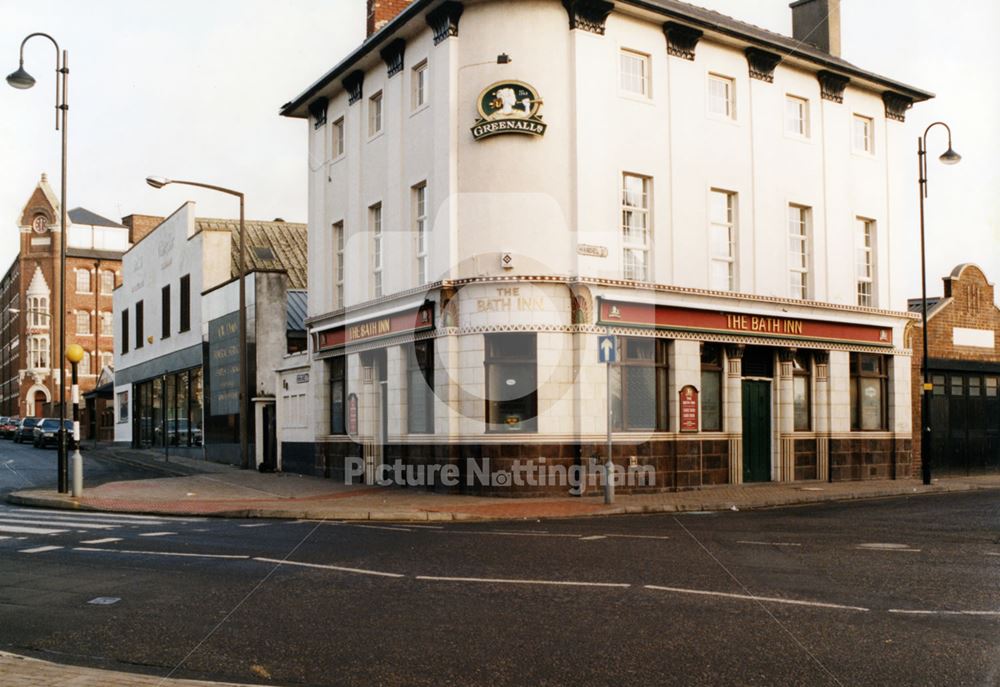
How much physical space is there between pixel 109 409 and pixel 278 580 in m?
58.7

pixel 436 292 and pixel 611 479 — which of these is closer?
pixel 611 479

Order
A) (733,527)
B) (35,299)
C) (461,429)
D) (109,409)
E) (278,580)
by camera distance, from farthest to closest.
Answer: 1. (35,299)
2. (109,409)
3. (461,429)
4. (733,527)
5. (278,580)

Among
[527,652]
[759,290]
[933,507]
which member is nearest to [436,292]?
[759,290]

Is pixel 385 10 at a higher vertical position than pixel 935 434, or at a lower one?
higher

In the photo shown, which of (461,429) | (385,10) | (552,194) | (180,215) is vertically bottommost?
(461,429)

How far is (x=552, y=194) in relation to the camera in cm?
2188

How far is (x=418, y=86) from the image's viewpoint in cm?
2411

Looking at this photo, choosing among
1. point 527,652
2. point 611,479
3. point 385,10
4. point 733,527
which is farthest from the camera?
point 385,10

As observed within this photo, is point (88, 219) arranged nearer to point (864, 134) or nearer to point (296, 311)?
point (296, 311)

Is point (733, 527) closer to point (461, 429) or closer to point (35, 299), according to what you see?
point (461, 429)

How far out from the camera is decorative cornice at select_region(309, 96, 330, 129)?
94.2ft

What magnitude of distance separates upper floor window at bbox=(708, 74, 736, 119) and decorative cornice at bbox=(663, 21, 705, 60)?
1.06 metres

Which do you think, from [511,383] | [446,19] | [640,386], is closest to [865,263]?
[640,386]

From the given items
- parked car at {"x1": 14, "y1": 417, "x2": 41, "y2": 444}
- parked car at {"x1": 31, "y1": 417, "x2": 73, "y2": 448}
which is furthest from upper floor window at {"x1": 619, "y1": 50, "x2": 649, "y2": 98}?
parked car at {"x1": 14, "y1": 417, "x2": 41, "y2": 444}
